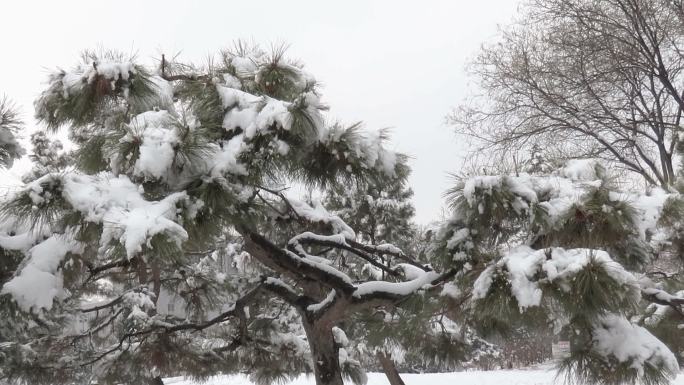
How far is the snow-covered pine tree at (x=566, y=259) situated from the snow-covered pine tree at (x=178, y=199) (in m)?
0.34

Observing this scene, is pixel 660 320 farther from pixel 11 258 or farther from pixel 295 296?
pixel 11 258

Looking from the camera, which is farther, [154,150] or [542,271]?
[154,150]

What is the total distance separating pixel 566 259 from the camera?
1.67 metres

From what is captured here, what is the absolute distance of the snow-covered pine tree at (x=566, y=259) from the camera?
1.62 m

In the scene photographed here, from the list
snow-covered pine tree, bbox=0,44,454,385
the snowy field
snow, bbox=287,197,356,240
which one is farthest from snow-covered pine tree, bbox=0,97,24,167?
the snowy field

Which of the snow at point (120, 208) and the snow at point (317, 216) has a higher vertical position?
the snow at point (317, 216)

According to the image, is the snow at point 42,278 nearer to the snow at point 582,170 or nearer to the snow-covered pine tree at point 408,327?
the snow-covered pine tree at point 408,327

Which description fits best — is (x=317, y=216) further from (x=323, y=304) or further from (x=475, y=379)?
(x=475, y=379)

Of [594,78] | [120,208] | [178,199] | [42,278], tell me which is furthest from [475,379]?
[120,208]

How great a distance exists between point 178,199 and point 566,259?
52.2 inches

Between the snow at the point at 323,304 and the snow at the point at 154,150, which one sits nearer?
the snow at the point at 154,150

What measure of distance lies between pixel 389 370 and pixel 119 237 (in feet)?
23.9

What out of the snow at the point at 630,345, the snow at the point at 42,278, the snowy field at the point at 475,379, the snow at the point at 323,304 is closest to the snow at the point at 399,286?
the snow at the point at 323,304

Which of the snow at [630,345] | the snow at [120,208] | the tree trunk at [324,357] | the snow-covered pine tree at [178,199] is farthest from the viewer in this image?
the tree trunk at [324,357]
